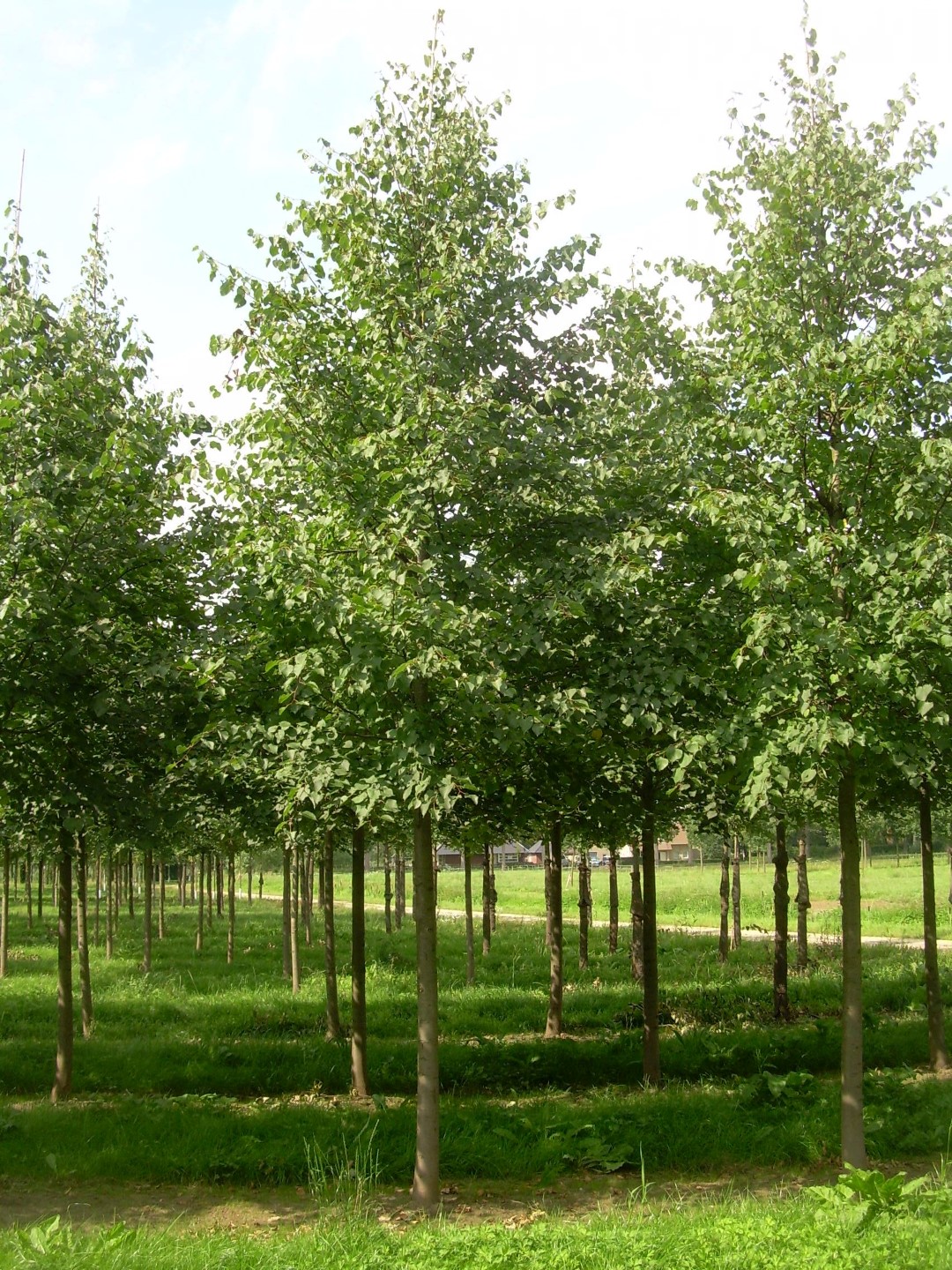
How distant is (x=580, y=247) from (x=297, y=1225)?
27.8 feet

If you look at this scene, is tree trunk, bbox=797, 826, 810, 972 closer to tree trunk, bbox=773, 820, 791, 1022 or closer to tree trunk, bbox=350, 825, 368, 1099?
tree trunk, bbox=773, 820, 791, 1022

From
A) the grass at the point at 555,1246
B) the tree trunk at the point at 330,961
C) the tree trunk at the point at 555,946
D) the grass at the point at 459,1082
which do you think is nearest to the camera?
the grass at the point at 555,1246

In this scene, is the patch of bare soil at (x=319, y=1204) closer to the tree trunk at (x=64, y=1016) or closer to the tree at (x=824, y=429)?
the tree at (x=824, y=429)

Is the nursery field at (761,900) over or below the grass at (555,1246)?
below

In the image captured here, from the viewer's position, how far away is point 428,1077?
8.28 m

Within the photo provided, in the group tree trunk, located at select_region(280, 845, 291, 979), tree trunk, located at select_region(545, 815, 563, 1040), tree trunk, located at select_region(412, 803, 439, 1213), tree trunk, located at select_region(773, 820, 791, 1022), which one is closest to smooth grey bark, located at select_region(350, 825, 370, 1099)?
tree trunk, located at select_region(545, 815, 563, 1040)

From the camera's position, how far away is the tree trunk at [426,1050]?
8273 millimetres

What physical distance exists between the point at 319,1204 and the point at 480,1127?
97.2 inches

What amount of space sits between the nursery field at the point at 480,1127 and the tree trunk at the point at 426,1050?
289 millimetres

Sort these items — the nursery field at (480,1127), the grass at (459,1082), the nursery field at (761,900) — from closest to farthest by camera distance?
the nursery field at (480,1127) < the grass at (459,1082) < the nursery field at (761,900)

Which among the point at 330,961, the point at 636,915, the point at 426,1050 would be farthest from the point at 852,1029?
the point at 636,915

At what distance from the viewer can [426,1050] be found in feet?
27.2

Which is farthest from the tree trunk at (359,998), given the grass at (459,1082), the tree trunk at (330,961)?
the tree trunk at (330,961)

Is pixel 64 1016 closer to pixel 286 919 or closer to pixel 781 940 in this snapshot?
pixel 286 919
